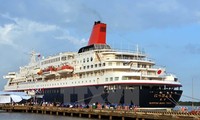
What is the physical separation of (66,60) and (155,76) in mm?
22841

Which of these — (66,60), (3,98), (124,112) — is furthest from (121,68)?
(3,98)

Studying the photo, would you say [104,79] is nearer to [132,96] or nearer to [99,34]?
[132,96]

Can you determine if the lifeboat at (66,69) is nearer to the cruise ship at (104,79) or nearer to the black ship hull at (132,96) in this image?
the cruise ship at (104,79)

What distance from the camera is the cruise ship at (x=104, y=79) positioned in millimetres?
55625

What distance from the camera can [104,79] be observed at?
60.8 metres

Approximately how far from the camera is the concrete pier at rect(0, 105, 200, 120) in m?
39.4

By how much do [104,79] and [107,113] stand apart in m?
12.7

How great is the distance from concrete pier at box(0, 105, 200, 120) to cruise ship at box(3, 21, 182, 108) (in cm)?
594

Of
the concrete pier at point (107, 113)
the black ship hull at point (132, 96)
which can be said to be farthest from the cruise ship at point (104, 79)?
the concrete pier at point (107, 113)

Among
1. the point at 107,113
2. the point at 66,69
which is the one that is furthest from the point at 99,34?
the point at 107,113

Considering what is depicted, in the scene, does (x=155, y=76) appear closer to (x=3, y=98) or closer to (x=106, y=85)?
(x=106, y=85)

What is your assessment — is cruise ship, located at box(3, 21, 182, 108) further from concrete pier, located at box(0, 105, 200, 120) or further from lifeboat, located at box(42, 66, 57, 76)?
concrete pier, located at box(0, 105, 200, 120)

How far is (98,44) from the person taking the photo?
68125 mm

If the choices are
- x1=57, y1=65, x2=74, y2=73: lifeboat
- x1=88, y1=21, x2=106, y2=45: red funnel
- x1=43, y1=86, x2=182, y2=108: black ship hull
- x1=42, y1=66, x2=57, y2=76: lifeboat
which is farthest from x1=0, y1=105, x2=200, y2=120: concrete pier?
x1=88, y1=21, x2=106, y2=45: red funnel
